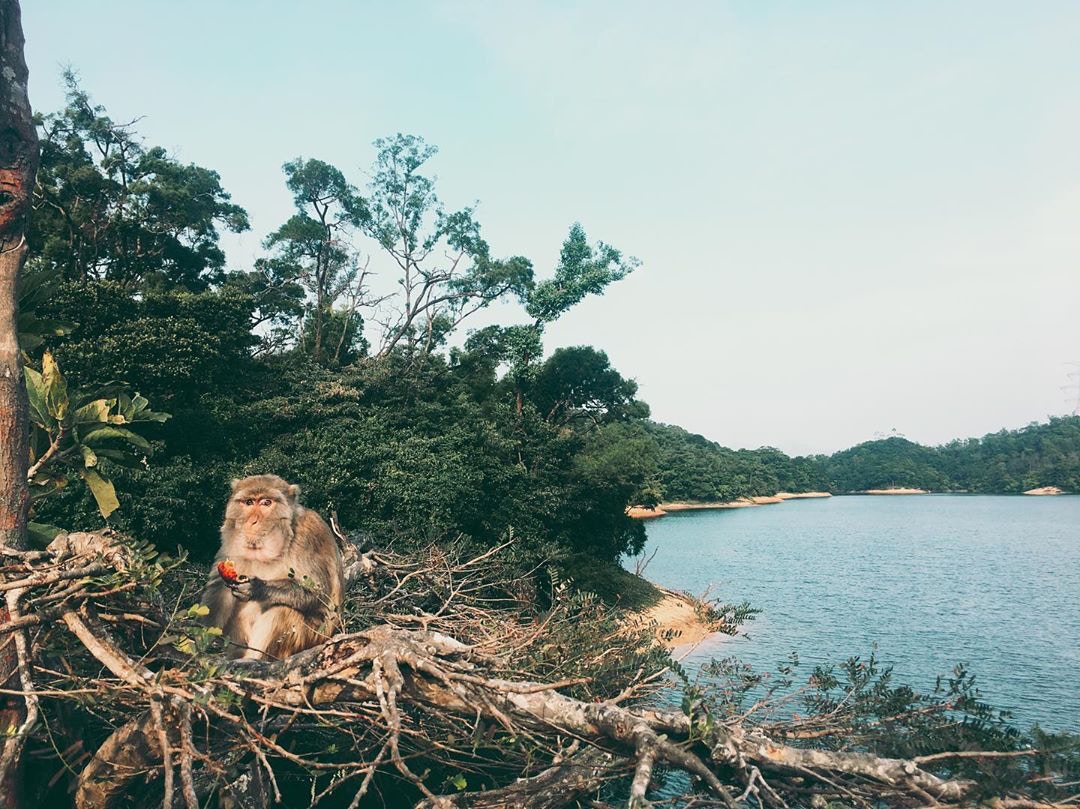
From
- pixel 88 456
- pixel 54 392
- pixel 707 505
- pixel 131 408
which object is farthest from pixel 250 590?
pixel 707 505

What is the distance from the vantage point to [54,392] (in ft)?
17.2

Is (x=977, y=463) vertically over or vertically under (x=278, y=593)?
over

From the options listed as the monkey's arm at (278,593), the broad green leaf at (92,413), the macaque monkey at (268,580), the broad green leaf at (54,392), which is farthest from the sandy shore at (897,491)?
the broad green leaf at (54,392)

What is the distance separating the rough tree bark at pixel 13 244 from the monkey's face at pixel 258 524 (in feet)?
4.28

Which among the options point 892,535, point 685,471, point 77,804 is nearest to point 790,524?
point 892,535

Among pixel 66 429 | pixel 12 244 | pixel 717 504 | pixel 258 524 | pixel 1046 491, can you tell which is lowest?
pixel 717 504

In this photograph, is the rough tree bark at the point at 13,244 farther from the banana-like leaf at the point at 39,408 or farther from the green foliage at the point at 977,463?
the green foliage at the point at 977,463

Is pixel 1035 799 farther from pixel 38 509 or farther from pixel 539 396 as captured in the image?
pixel 539 396

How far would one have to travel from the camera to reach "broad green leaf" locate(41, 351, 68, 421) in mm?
5223

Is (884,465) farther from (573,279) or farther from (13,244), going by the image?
(13,244)

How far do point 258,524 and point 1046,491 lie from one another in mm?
114214

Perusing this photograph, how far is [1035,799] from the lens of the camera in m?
3.53

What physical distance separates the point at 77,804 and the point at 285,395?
54.4ft

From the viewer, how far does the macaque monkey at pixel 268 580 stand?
5.03 meters
